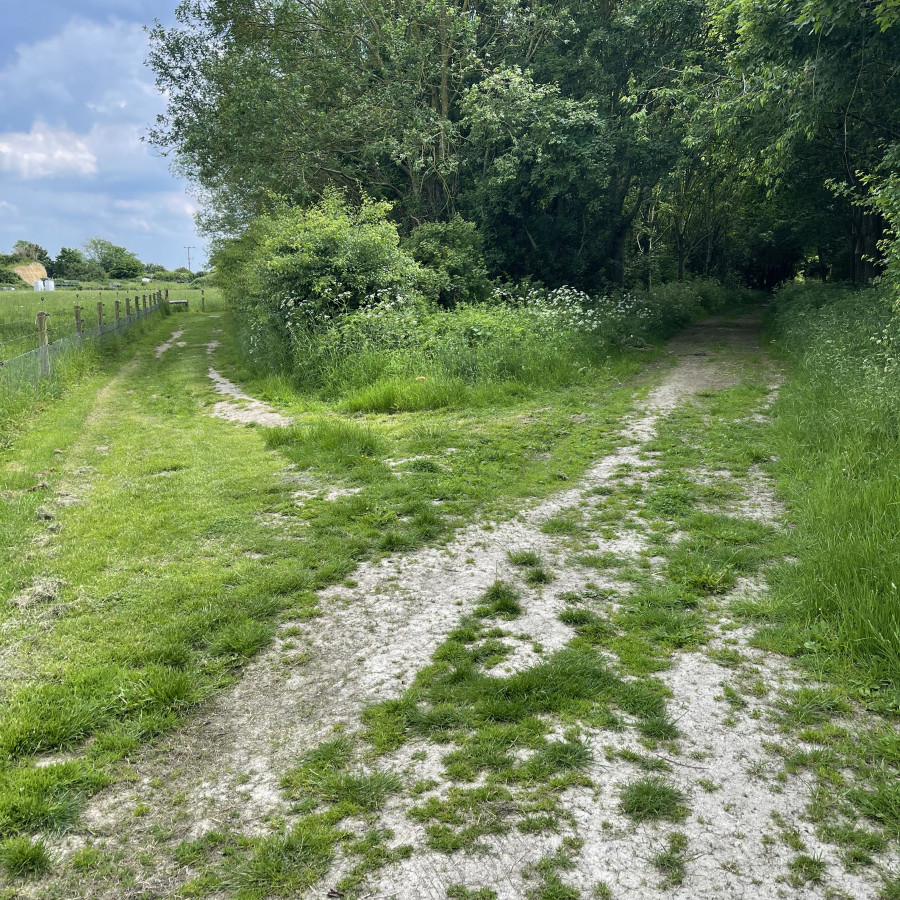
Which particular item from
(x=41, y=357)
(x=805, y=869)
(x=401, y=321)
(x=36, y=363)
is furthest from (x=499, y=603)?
(x=41, y=357)

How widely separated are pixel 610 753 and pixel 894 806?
1046 millimetres

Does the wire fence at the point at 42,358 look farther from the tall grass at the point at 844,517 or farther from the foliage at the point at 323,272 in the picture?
the tall grass at the point at 844,517

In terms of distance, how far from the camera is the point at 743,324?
20.2 metres

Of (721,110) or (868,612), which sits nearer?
(868,612)

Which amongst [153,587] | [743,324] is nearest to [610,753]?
[153,587]

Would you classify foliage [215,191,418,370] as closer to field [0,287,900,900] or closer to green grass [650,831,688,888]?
field [0,287,900,900]

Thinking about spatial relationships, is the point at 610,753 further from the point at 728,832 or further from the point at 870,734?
the point at 870,734

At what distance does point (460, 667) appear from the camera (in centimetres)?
337

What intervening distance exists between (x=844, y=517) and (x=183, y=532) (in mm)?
5154

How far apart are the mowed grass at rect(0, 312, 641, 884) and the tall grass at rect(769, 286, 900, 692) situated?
178 centimetres

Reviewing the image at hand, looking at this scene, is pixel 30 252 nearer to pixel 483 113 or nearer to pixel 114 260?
pixel 114 260

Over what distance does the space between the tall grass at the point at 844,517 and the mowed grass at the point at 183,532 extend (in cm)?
178

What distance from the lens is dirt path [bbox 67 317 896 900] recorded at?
Answer: 2193mm

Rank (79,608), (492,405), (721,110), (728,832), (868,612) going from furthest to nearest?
1. (721,110)
2. (492,405)
3. (79,608)
4. (868,612)
5. (728,832)
